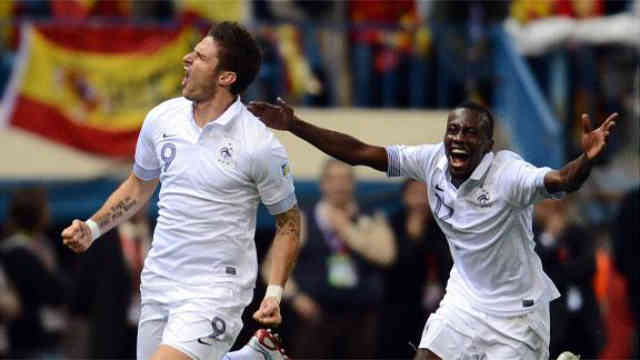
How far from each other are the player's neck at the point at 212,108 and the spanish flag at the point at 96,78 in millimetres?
7430

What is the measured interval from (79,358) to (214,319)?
21.0 ft

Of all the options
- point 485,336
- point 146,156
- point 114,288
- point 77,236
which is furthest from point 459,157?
point 114,288

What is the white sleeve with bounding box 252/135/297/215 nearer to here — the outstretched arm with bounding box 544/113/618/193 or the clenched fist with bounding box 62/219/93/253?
the clenched fist with bounding box 62/219/93/253

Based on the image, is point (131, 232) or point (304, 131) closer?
point (304, 131)

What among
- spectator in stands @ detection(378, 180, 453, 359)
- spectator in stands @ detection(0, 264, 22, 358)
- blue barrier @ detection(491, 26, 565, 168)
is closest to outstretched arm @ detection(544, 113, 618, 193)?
spectator in stands @ detection(378, 180, 453, 359)

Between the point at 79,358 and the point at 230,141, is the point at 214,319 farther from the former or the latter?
the point at 79,358

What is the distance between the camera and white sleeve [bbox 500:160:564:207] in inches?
378

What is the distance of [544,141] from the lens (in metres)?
17.2

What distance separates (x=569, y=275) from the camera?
1368 centimetres

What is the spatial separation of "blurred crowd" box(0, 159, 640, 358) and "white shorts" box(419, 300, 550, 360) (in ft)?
11.8

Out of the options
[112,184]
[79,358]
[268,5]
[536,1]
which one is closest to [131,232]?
[79,358]

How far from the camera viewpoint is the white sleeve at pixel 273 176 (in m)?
9.32

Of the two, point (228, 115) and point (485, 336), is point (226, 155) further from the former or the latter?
point (485, 336)

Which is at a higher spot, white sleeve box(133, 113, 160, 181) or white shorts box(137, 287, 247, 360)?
white sleeve box(133, 113, 160, 181)
